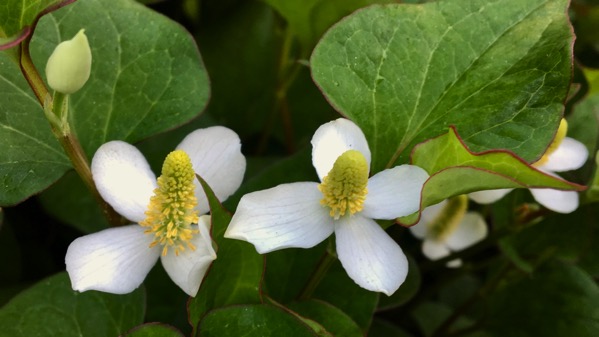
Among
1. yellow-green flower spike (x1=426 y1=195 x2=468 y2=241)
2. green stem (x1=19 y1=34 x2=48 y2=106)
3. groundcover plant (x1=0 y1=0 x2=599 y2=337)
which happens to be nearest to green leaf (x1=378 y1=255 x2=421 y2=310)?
groundcover plant (x1=0 y1=0 x2=599 y2=337)

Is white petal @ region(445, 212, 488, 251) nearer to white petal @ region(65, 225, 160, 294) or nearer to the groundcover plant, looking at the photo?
the groundcover plant

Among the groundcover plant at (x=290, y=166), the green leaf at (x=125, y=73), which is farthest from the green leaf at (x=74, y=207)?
the green leaf at (x=125, y=73)

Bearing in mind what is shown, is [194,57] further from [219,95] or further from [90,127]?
[219,95]

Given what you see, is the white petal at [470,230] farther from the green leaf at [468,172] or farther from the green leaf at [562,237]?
the green leaf at [468,172]

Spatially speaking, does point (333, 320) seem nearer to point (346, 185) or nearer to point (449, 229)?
point (346, 185)

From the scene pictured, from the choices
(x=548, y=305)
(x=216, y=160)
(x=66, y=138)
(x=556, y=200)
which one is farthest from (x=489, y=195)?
(x=66, y=138)

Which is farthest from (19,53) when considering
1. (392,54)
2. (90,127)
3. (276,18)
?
(276,18)
